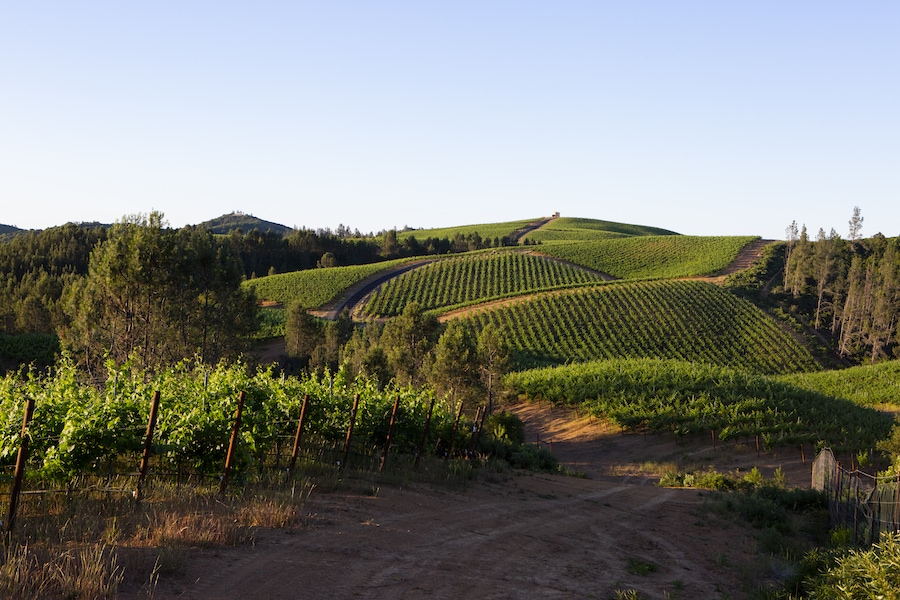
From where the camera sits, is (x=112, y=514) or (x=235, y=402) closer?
(x=112, y=514)

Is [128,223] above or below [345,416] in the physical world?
above

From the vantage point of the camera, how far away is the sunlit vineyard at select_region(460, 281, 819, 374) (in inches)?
2542

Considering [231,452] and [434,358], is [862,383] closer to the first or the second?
[434,358]

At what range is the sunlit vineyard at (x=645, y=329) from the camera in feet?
212

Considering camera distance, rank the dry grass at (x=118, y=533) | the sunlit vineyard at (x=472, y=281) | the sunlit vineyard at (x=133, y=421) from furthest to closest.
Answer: the sunlit vineyard at (x=472, y=281)
the sunlit vineyard at (x=133, y=421)
the dry grass at (x=118, y=533)

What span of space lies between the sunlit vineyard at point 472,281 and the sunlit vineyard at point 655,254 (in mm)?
7301

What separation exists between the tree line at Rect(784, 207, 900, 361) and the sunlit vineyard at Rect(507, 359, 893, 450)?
48721 mm

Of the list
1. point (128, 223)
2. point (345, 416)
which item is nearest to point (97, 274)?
point (128, 223)

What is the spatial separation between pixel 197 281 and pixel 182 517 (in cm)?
2021

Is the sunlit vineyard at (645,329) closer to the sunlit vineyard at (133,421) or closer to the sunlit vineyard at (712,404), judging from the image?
the sunlit vineyard at (712,404)

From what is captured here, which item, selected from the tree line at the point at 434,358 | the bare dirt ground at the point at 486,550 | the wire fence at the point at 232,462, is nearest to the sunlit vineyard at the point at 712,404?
the tree line at the point at 434,358

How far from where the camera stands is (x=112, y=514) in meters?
8.05

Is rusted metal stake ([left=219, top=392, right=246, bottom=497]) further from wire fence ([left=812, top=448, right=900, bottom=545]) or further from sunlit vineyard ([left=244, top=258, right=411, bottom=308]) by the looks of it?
sunlit vineyard ([left=244, top=258, right=411, bottom=308])

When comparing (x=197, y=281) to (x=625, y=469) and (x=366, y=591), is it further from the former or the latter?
(x=366, y=591)
